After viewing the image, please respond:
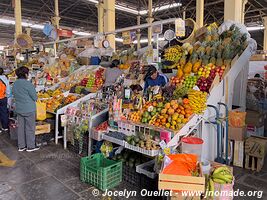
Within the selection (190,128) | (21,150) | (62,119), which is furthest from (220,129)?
(21,150)

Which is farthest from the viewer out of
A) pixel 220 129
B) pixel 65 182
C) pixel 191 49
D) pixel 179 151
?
pixel 191 49

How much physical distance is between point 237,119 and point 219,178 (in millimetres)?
1964

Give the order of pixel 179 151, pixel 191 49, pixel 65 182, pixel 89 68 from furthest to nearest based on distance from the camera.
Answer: pixel 89 68 → pixel 191 49 → pixel 65 182 → pixel 179 151

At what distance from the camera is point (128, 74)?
5.05 meters

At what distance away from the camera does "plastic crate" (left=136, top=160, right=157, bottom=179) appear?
3.13 meters

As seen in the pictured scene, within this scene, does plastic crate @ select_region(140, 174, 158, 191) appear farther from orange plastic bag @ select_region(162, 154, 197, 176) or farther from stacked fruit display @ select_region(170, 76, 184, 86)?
stacked fruit display @ select_region(170, 76, 184, 86)

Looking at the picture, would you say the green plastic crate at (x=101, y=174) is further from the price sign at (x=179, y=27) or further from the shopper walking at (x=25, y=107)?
the price sign at (x=179, y=27)

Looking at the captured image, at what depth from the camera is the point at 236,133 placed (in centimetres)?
429

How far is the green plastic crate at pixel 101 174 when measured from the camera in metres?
3.33

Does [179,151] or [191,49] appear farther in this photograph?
[191,49]

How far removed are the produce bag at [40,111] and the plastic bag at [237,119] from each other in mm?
3807

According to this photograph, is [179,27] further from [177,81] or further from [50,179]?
[50,179]

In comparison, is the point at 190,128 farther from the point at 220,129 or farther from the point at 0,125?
the point at 0,125

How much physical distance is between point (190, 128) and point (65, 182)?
1974 mm
